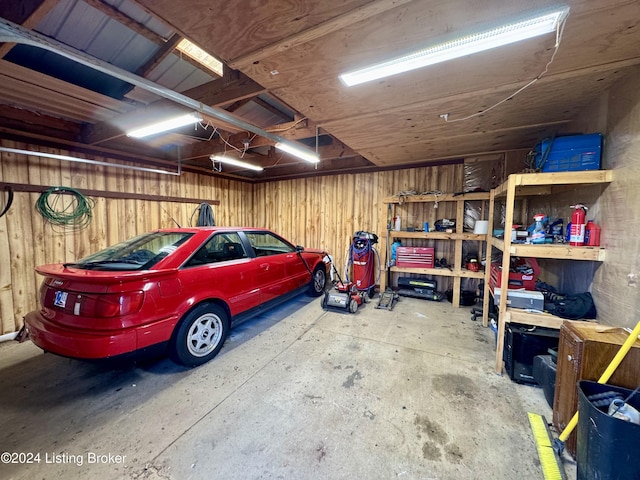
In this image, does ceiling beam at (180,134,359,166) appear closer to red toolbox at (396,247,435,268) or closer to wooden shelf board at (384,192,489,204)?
wooden shelf board at (384,192,489,204)

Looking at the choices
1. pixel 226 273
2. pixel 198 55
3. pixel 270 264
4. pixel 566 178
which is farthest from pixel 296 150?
pixel 566 178

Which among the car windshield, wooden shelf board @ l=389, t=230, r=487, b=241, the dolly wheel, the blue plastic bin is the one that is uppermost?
the blue plastic bin

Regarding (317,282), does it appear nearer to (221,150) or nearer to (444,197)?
(444,197)

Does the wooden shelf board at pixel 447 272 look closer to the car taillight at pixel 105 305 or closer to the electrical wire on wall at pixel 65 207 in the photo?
the car taillight at pixel 105 305

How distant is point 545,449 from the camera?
57.0 inches

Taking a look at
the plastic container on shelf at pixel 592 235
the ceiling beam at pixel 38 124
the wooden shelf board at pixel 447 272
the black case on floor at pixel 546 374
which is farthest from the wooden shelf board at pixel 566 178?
the ceiling beam at pixel 38 124

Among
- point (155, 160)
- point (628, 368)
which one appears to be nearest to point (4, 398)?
point (155, 160)

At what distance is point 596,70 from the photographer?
162 centimetres

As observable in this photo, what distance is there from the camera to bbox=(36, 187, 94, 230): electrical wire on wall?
3.08 meters

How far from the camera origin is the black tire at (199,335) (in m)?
2.18

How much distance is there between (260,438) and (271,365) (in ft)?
2.57

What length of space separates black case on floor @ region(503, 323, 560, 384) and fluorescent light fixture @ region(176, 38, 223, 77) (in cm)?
358

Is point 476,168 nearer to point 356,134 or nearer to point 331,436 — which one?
point 356,134

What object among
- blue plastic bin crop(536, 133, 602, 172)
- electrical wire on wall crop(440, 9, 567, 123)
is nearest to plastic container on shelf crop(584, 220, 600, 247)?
blue plastic bin crop(536, 133, 602, 172)
